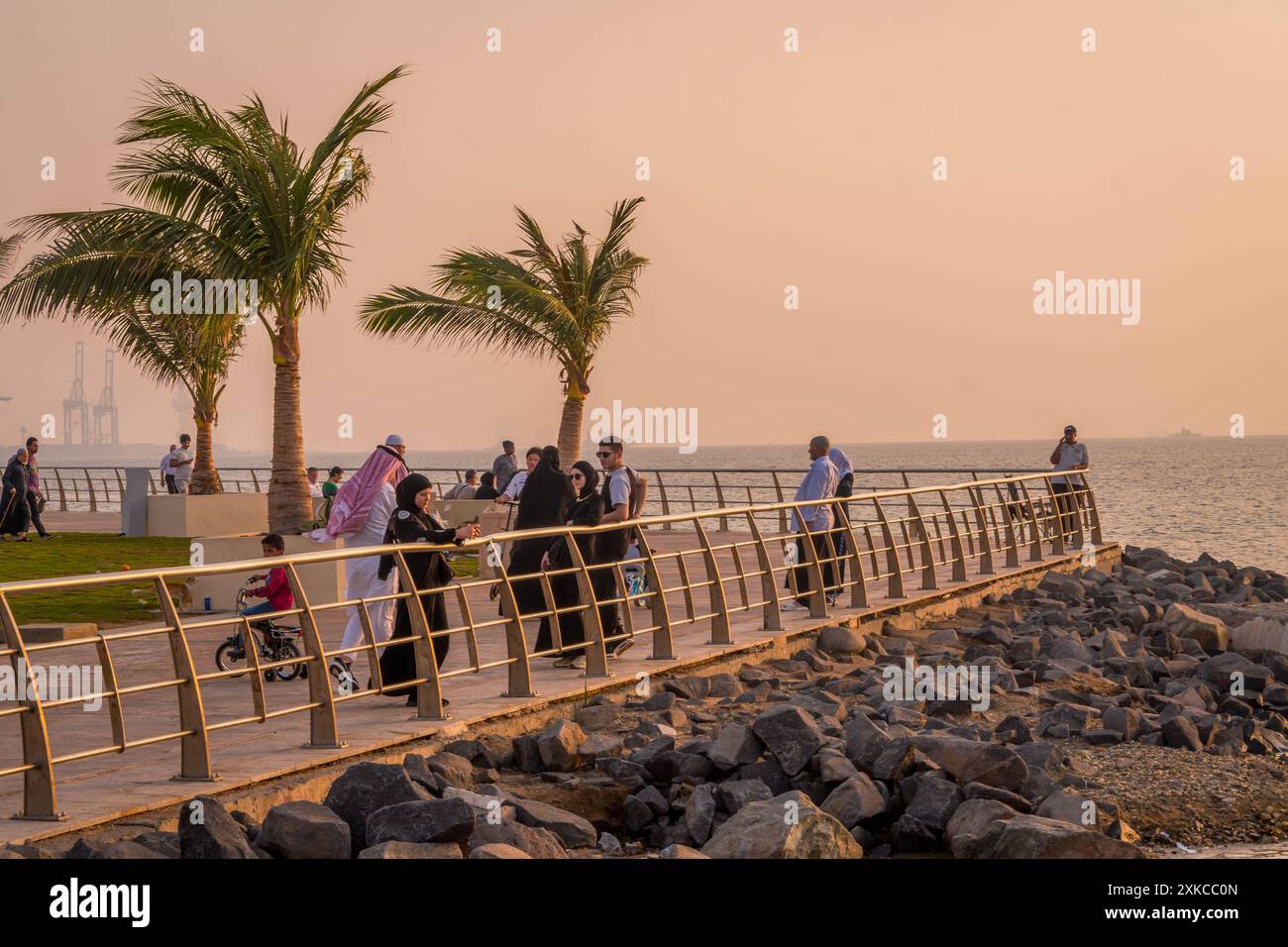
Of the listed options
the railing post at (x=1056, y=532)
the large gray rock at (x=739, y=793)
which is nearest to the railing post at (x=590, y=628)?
the large gray rock at (x=739, y=793)

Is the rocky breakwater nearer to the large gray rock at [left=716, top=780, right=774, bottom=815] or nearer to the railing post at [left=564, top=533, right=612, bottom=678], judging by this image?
the large gray rock at [left=716, top=780, right=774, bottom=815]

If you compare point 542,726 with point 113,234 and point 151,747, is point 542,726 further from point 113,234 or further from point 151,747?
point 113,234

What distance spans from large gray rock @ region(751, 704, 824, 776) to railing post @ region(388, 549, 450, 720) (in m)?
1.93

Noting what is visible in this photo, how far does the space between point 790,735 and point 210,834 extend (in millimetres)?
3897

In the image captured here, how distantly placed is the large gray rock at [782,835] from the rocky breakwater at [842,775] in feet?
0.04

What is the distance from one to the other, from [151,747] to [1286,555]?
4751 centimetres

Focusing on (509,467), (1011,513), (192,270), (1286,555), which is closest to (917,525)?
(1011,513)

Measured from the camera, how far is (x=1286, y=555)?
49.9m

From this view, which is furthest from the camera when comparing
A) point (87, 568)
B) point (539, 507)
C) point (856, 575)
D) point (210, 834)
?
point (87, 568)

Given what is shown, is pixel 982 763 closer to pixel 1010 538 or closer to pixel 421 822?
pixel 421 822

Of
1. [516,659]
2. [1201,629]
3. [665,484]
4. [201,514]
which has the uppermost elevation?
[665,484]

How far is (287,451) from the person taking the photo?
22.6 metres

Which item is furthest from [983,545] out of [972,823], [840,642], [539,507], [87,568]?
[972,823]

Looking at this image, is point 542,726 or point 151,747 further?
point 542,726
